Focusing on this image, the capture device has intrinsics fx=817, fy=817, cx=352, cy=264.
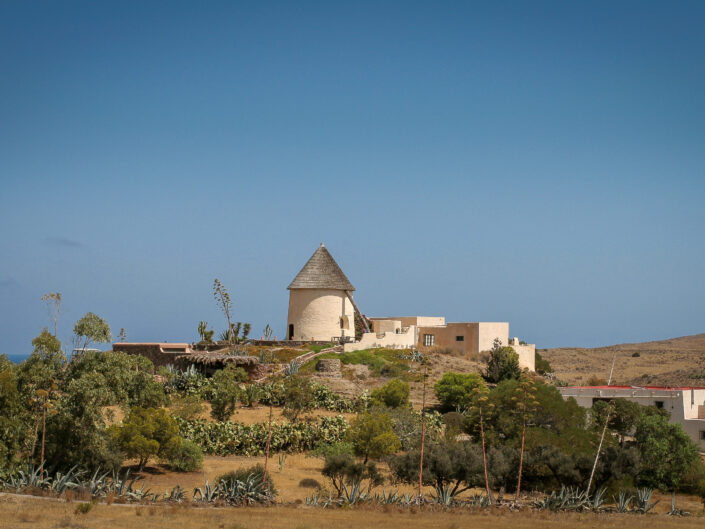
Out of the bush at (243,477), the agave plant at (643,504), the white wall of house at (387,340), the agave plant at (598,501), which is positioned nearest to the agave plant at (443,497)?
the agave plant at (598,501)

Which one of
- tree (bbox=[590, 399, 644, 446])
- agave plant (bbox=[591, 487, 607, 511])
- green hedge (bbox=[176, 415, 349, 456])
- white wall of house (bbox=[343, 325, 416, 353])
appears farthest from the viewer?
white wall of house (bbox=[343, 325, 416, 353])

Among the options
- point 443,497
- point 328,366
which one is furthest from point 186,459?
point 328,366

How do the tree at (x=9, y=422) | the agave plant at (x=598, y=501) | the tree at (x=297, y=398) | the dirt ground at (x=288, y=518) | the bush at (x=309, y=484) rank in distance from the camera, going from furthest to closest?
the tree at (x=297, y=398)
the bush at (x=309, y=484)
the agave plant at (x=598, y=501)
the tree at (x=9, y=422)
the dirt ground at (x=288, y=518)

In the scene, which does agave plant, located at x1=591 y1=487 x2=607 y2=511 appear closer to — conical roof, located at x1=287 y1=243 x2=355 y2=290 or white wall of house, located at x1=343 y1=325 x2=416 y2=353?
white wall of house, located at x1=343 y1=325 x2=416 y2=353

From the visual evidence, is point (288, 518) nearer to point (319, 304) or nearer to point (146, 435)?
point (146, 435)

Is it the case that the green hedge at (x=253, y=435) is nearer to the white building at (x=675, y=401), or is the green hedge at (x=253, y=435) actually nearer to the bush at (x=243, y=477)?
the bush at (x=243, y=477)

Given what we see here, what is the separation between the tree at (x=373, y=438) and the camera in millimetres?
27922

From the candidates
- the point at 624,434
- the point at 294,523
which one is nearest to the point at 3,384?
the point at 294,523

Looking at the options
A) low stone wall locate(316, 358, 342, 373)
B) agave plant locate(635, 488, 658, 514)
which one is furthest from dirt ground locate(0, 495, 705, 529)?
low stone wall locate(316, 358, 342, 373)

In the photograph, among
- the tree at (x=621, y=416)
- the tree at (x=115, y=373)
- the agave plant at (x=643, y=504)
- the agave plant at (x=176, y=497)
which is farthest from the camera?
the tree at (x=621, y=416)

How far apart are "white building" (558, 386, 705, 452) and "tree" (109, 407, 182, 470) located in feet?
71.2

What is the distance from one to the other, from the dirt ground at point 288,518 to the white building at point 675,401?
16458mm

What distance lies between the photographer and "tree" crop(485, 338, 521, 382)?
42.4 meters

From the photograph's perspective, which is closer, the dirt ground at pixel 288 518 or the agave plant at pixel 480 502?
the dirt ground at pixel 288 518
